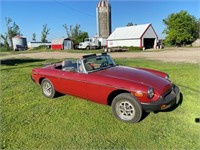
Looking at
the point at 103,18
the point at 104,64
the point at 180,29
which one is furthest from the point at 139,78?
the point at 103,18

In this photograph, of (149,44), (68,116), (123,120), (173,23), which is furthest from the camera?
(173,23)

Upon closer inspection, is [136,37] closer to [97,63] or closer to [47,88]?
[47,88]

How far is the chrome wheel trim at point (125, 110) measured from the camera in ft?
13.5

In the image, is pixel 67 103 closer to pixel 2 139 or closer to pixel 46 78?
pixel 46 78

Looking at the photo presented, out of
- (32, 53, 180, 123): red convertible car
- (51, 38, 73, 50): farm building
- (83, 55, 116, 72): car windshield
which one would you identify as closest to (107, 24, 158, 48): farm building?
(51, 38, 73, 50): farm building

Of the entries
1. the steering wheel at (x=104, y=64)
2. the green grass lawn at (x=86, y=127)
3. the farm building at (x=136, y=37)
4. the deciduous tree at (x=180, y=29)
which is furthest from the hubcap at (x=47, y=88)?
the deciduous tree at (x=180, y=29)

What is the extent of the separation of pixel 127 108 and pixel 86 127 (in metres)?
0.94

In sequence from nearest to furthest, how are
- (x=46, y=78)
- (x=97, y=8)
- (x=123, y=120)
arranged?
(x=123, y=120) < (x=46, y=78) < (x=97, y=8)

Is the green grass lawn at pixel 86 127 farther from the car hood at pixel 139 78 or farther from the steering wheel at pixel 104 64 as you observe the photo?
the steering wheel at pixel 104 64

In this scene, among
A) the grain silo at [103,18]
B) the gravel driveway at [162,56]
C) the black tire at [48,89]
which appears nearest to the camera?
the black tire at [48,89]

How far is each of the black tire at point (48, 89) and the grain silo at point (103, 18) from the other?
59.7 metres

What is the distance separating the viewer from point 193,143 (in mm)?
3346

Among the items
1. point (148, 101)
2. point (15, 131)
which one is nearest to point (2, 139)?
point (15, 131)

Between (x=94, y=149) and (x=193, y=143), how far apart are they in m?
1.68
